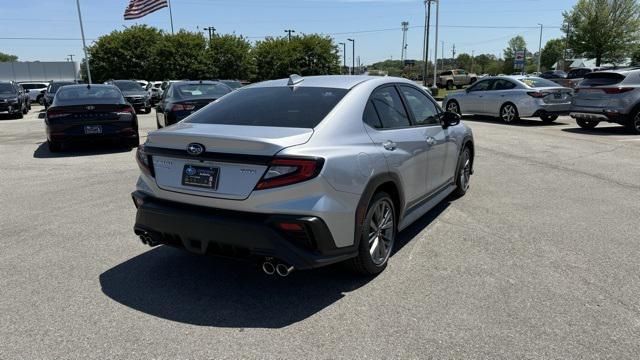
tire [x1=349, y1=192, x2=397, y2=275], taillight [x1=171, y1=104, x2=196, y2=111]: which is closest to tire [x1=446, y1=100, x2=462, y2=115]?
taillight [x1=171, y1=104, x2=196, y2=111]

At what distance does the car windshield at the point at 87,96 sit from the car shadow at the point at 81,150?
3.53ft

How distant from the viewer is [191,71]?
4806cm

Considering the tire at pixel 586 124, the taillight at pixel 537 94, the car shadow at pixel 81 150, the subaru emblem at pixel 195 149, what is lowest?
the tire at pixel 586 124

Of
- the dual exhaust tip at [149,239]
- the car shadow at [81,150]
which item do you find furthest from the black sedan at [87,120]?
the dual exhaust tip at [149,239]

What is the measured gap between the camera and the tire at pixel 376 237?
376 centimetres

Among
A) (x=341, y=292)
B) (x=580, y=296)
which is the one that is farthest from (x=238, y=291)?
(x=580, y=296)

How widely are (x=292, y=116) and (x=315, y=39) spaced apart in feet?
157

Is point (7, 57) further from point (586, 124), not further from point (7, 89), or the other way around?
point (586, 124)

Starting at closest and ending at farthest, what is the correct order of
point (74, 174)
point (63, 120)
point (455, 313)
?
point (455, 313) → point (74, 174) → point (63, 120)

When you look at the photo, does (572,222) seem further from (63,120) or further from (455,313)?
(63,120)

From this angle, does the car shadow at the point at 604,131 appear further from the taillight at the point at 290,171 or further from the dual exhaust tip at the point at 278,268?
the dual exhaust tip at the point at 278,268

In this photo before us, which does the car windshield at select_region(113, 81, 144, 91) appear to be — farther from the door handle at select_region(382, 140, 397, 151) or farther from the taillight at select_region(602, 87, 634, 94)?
the door handle at select_region(382, 140, 397, 151)

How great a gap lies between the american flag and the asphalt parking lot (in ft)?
99.3

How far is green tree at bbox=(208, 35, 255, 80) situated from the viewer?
4938 cm
